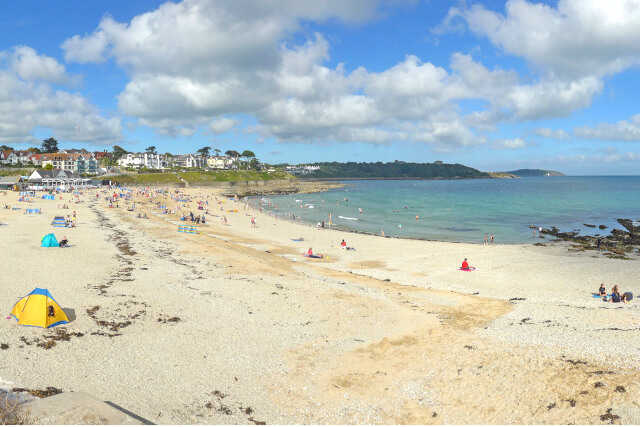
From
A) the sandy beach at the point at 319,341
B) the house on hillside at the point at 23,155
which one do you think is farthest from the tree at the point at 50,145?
the sandy beach at the point at 319,341

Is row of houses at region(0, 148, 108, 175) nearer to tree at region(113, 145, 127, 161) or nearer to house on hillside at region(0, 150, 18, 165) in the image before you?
house on hillside at region(0, 150, 18, 165)

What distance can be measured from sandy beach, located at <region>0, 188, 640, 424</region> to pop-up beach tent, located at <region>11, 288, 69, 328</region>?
1.07 feet

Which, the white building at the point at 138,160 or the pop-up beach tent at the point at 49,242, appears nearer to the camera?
the pop-up beach tent at the point at 49,242

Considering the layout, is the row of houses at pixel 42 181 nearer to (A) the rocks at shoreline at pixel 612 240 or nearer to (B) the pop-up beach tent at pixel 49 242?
(B) the pop-up beach tent at pixel 49 242

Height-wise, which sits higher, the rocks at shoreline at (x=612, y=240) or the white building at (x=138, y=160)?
the white building at (x=138, y=160)

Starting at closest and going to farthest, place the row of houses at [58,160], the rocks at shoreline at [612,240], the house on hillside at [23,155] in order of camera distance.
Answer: the rocks at shoreline at [612,240]
the row of houses at [58,160]
the house on hillside at [23,155]

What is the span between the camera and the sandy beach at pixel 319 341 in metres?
10.3

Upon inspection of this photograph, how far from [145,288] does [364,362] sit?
1196 centimetres

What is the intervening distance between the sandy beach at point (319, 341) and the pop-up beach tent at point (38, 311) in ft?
1.07

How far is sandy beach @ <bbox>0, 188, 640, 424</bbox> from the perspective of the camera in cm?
1030

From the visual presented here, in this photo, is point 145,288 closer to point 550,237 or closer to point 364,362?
point 364,362

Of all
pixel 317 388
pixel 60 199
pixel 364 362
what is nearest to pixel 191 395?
pixel 317 388

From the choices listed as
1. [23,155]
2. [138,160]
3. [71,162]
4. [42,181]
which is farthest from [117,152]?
[42,181]

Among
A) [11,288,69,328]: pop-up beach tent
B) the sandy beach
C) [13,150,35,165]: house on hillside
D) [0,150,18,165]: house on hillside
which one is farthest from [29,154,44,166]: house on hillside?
[11,288,69,328]: pop-up beach tent
